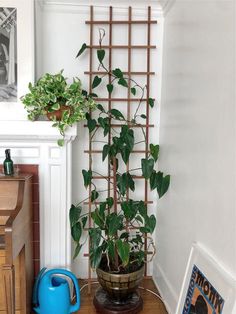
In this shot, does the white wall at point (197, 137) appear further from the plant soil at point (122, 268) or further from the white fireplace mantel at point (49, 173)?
the white fireplace mantel at point (49, 173)

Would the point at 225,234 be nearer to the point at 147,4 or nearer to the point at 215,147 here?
the point at 215,147

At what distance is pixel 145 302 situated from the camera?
95.7 inches

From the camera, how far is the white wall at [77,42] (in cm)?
253

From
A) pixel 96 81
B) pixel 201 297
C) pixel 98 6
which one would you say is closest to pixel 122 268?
pixel 201 297

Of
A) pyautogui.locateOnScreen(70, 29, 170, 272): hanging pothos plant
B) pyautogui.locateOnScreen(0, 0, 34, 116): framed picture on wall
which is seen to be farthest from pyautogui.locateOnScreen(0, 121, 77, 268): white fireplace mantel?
pyautogui.locateOnScreen(0, 0, 34, 116): framed picture on wall

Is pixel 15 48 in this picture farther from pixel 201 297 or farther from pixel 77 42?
pixel 201 297

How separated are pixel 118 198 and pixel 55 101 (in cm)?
98

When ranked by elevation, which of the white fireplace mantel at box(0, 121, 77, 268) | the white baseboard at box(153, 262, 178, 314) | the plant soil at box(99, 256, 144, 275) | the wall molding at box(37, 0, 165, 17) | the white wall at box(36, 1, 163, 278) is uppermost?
the wall molding at box(37, 0, 165, 17)

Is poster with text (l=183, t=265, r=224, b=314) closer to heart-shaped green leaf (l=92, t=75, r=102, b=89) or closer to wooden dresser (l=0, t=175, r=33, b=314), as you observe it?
wooden dresser (l=0, t=175, r=33, b=314)

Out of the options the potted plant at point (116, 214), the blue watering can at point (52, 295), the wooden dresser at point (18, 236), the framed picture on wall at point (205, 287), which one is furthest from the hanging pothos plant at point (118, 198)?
the framed picture on wall at point (205, 287)

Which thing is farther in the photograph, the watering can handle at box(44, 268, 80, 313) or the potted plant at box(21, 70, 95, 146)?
the watering can handle at box(44, 268, 80, 313)

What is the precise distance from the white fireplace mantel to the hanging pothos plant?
103mm

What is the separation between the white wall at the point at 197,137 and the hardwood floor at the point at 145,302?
92 mm

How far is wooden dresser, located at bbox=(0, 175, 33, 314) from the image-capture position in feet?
5.83
